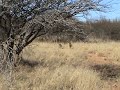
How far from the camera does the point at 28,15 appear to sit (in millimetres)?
11797

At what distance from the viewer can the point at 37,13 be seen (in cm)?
1165

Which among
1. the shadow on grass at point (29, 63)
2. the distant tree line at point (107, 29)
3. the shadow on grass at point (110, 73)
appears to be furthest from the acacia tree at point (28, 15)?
the distant tree line at point (107, 29)

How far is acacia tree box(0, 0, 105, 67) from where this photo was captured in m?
11.3

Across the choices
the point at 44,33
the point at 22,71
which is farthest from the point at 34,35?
the point at 22,71

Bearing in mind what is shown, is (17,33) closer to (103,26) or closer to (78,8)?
(78,8)

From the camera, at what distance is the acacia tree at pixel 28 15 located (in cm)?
1134

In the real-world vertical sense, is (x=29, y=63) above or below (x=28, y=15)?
below

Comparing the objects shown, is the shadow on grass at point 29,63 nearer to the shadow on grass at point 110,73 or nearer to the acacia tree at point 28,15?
the acacia tree at point 28,15

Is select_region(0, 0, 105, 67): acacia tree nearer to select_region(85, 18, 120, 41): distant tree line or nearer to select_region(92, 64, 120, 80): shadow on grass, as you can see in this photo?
select_region(92, 64, 120, 80): shadow on grass

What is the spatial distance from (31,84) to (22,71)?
72.7 inches

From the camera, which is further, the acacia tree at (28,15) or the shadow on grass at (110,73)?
the shadow on grass at (110,73)

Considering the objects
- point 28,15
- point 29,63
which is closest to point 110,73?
point 29,63

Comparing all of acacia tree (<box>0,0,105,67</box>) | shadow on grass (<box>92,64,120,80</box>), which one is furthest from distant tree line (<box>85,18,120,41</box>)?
acacia tree (<box>0,0,105,67</box>)

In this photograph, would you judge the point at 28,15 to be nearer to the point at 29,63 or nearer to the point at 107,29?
the point at 29,63
